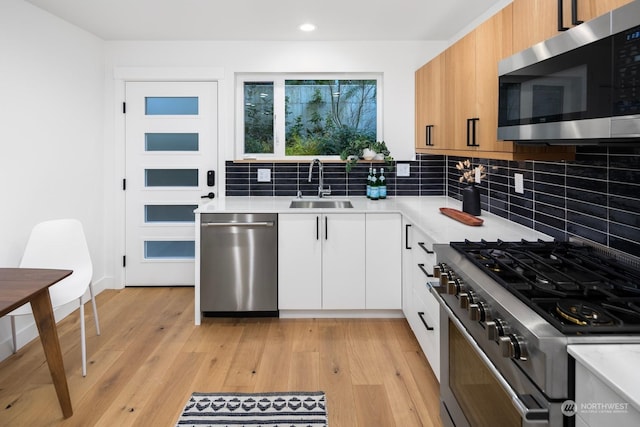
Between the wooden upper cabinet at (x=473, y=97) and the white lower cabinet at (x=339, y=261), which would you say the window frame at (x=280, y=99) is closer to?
the wooden upper cabinet at (x=473, y=97)

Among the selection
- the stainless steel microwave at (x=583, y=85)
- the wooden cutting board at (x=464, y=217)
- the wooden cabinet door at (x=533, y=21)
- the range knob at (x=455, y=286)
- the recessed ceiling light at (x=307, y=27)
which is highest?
the recessed ceiling light at (x=307, y=27)

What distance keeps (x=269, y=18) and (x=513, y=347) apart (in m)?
2.99

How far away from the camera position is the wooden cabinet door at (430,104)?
3.27 metres

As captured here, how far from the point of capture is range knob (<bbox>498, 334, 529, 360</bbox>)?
119 centimetres

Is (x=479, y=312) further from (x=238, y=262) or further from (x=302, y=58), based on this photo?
(x=302, y=58)

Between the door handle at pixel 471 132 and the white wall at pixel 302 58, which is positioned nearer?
the door handle at pixel 471 132

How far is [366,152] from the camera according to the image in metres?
4.09

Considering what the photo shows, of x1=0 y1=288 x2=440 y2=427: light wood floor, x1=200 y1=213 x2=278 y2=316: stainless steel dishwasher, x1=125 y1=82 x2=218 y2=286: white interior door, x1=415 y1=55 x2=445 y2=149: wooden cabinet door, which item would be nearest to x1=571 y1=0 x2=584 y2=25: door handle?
x1=415 y1=55 x2=445 y2=149: wooden cabinet door

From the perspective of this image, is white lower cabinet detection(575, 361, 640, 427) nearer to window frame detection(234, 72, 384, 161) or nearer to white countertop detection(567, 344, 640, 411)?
white countertop detection(567, 344, 640, 411)

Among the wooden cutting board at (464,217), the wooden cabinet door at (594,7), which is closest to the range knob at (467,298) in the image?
the wooden cabinet door at (594,7)

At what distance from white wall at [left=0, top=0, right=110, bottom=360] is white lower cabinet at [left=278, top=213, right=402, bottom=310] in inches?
67.1

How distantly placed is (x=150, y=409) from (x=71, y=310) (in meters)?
1.83

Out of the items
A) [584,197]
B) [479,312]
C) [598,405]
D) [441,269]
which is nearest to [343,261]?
[441,269]

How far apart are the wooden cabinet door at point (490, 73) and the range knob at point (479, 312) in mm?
929
